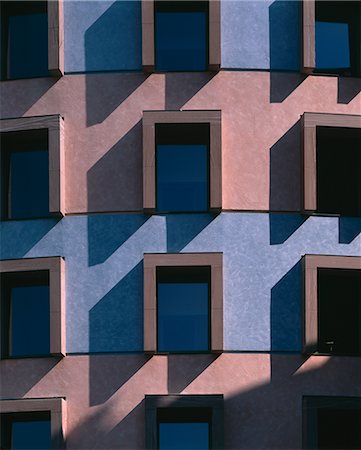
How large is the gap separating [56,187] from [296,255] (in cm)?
537

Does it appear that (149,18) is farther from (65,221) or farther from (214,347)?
(214,347)

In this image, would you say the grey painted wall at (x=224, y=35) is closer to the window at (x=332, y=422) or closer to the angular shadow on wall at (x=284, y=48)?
the angular shadow on wall at (x=284, y=48)

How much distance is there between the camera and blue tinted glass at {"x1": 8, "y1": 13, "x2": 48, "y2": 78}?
99.8ft

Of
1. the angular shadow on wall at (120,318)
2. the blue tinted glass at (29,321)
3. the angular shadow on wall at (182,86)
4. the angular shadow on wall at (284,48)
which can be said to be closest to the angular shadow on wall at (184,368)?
the angular shadow on wall at (120,318)

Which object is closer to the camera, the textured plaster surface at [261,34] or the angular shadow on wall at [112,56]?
the angular shadow on wall at [112,56]

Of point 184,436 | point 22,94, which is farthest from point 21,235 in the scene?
point 184,436

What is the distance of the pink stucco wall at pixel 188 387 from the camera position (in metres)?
28.2

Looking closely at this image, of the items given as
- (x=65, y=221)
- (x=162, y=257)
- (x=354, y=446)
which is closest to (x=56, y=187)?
(x=65, y=221)

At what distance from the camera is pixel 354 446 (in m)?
28.5

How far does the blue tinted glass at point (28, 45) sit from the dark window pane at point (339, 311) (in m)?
7.88

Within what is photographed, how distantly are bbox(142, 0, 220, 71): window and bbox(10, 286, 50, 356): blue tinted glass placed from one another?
18.2 ft

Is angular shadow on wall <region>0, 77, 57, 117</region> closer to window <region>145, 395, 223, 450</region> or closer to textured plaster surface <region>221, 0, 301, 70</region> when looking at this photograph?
textured plaster surface <region>221, 0, 301, 70</region>

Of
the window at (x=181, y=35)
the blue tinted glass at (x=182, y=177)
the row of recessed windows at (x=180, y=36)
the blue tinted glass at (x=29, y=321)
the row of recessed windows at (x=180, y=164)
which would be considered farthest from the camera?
the row of recessed windows at (x=180, y=36)

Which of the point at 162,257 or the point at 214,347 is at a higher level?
the point at 162,257
